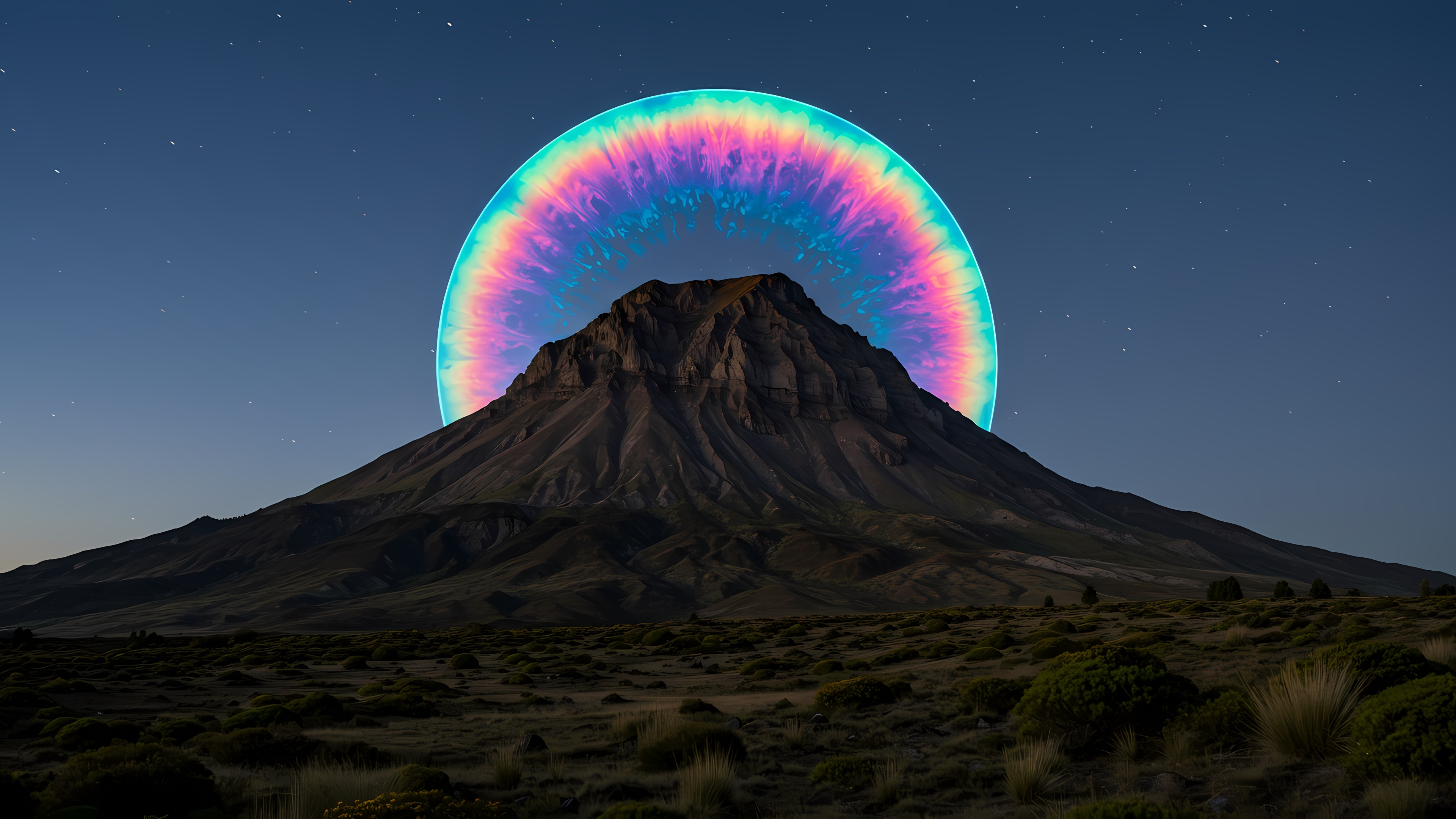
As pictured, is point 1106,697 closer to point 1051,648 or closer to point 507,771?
point 507,771

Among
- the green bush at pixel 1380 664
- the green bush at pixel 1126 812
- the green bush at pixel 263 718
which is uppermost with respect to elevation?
the green bush at pixel 1380 664

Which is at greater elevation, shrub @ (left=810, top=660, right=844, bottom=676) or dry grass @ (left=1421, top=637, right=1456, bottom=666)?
dry grass @ (left=1421, top=637, right=1456, bottom=666)

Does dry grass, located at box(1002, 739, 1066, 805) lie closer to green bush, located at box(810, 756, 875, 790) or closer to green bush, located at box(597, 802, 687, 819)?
green bush, located at box(810, 756, 875, 790)

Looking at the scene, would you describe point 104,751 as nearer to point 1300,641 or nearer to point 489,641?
point 1300,641

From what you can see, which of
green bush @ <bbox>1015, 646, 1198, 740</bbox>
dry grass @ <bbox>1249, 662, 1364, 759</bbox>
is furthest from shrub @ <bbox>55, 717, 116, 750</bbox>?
dry grass @ <bbox>1249, 662, 1364, 759</bbox>

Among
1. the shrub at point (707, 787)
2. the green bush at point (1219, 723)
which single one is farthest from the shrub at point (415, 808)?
the green bush at point (1219, 723)

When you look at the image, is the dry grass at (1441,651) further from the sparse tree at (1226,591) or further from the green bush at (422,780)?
the sparse tree at (1226,591)

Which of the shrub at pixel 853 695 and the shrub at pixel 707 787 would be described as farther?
the shrub at pixel 853 695
